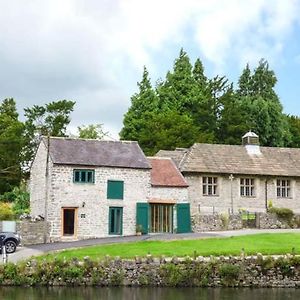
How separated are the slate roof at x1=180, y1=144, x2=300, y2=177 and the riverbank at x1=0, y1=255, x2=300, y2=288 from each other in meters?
19.1

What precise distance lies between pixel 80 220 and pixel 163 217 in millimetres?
6127

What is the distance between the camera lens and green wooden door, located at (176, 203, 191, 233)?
45719 millimetres

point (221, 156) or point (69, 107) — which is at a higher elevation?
point (69, 107)

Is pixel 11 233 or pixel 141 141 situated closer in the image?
pixel 11 233

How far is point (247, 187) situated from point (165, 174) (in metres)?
8.80

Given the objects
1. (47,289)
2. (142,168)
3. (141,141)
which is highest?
(141,141)

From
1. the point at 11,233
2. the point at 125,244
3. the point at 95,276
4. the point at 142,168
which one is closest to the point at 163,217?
the point at 142,168

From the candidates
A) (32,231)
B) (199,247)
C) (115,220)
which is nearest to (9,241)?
(32,231)

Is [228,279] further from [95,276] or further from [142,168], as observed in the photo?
[142,168]

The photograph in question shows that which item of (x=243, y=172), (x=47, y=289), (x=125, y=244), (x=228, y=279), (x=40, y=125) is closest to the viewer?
(x=47, y=289)

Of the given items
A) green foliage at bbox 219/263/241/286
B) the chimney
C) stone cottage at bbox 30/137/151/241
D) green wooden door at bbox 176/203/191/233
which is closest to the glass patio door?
green wooden door at bbox 176/203/191/233

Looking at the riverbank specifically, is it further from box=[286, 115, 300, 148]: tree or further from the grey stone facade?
box=[286, 115, 300, 148]: tree

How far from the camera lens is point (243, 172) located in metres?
52.2

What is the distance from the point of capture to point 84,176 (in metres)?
44.0
